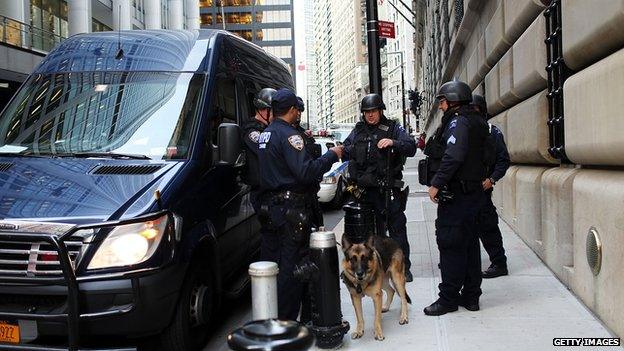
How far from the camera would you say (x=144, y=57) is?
212 inches

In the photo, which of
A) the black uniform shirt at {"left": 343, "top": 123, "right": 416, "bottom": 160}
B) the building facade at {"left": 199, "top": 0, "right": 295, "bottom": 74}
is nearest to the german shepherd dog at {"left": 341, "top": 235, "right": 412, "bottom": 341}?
the black uniform shirt at {"left": 343, "top": 123, "right": 416, "bottom": 160}

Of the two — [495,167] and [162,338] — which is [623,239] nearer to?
[495,167]

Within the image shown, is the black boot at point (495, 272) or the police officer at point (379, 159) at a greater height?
the police officer at point (379, 159)

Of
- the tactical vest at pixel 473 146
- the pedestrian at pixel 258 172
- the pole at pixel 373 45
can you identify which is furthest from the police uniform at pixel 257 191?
the pole at pixel 373 45

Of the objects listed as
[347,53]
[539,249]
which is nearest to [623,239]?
[539,249]

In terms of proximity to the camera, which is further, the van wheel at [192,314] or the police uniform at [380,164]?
the police uniform at [380,164]

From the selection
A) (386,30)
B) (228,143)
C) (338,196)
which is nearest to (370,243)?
(228,143)

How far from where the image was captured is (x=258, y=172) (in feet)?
15.5

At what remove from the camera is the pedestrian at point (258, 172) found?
15.0ft

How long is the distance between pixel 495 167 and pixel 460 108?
1.73 metres

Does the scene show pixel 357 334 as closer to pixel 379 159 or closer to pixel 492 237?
pixel 379 159

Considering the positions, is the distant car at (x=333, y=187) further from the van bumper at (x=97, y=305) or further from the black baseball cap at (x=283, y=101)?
the van bumper at (x=97, y=305)

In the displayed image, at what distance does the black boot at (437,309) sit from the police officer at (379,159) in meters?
1.02

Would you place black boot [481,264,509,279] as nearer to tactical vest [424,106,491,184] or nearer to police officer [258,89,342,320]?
tactical vest [424,106,491,184]
